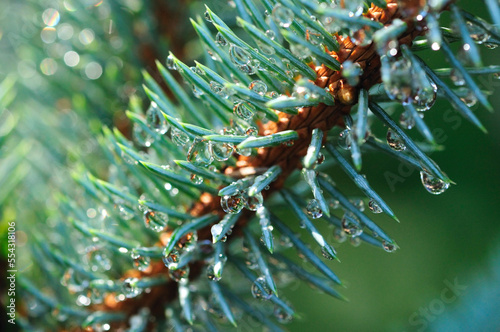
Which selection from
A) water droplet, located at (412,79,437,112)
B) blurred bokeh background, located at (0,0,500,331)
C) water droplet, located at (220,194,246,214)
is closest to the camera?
water droplet, located at (412,79,437,112)

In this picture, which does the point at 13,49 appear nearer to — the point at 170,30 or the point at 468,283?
the point at 170,30

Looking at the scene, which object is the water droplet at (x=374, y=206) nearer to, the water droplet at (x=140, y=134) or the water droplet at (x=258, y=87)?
the water droplet at (x=258, y=87)

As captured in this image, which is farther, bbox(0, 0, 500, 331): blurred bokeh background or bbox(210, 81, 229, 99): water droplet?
bbox(0, 0, 500, 331): blurred bokeh background

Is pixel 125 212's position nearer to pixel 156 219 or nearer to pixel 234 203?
pixel 156 219

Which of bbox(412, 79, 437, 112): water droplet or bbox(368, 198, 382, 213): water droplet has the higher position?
bbox(412, 79, 437, 112): water droplet

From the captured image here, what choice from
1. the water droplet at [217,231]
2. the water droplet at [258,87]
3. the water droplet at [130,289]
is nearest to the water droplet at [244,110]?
the water droplet at [258,87]

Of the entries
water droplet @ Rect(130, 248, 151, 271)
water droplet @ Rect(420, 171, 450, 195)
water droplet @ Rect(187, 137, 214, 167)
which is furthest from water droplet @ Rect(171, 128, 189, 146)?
water droplet @ Rect(420, 171, 450, 195)

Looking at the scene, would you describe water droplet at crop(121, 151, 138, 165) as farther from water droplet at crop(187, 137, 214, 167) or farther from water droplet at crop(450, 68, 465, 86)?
water droplet at crop(450, 68, 465, 86)

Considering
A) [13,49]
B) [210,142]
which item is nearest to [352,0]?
[210,142]
